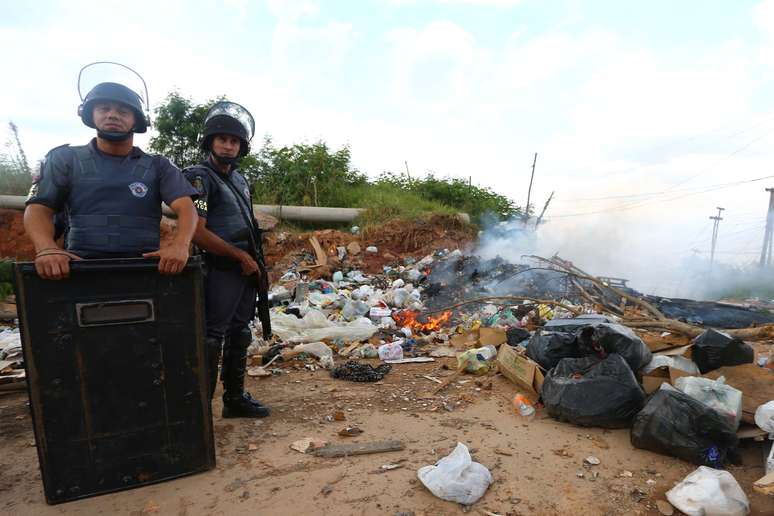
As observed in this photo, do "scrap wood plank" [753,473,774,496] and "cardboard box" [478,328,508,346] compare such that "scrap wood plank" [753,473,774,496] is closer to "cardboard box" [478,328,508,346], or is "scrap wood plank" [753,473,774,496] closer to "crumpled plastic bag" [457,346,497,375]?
"crumpled plastic bag" [457,346,497,375]

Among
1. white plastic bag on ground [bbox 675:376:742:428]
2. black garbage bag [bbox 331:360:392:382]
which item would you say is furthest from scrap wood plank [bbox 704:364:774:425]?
black garbage bag [bbox 331:360:392:382]

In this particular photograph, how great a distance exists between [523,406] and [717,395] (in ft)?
3.63

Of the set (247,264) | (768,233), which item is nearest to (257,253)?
(247,264)

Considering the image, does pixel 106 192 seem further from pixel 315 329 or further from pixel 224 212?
pixel 315 329

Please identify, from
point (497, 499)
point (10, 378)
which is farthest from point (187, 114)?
point (497, 499)

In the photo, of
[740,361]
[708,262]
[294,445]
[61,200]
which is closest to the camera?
[61,200]

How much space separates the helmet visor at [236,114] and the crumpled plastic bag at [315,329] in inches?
105

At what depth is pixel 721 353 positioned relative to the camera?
3.04 meters

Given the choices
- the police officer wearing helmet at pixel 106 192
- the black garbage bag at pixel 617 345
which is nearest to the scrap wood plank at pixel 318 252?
the black garbage bag at pixel 617 345

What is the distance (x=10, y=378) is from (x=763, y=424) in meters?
5.26

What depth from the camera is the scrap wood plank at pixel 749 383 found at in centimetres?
259

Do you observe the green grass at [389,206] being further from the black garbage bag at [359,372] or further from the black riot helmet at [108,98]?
the black riot helmet at [108,98]

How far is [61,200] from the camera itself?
2055 mm

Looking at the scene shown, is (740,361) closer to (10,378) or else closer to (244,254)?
(244,254)
